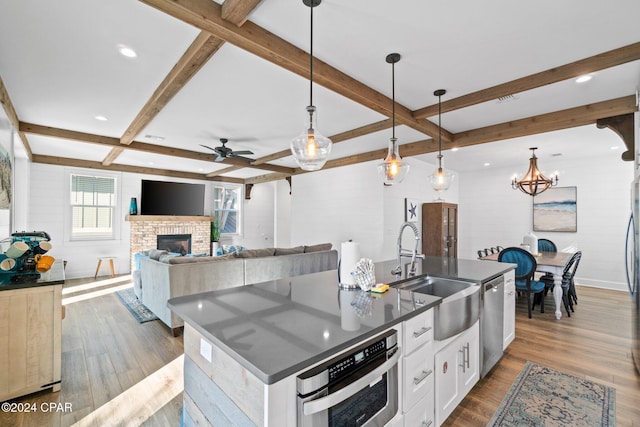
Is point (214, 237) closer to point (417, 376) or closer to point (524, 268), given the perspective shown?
point (524, 268)

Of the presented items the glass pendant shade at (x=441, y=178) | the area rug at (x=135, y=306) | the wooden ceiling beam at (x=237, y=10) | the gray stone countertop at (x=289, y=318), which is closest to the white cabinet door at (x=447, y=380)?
the gray stone countertop at (x=289, y=318)

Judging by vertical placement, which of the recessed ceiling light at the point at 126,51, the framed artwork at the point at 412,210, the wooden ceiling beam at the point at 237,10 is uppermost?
the recessed ceiling light at the point at 126,51

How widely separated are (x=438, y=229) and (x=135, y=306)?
221 inches

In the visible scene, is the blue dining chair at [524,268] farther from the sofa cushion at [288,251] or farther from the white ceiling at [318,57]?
the sofa cushion at [288,251]

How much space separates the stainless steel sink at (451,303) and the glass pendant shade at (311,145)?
116 centimetres

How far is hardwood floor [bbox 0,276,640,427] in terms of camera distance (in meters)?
2.02

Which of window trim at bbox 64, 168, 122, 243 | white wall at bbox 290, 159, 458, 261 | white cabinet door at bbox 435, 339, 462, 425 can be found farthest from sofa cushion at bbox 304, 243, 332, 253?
window trim at bbox 64, 168, 122, 243

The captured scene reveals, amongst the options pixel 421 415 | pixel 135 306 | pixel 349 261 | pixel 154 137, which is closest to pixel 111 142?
pixel 154 137

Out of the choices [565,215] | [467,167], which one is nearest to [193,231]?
[467,167]

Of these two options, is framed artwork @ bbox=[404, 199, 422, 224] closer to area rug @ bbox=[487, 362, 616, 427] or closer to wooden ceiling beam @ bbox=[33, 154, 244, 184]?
area rug @ bbox=[487, 362, 616, 427]

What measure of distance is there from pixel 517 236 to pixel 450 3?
6.42 metres

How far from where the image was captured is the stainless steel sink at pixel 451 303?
1.77m

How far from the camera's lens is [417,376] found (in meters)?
1.57

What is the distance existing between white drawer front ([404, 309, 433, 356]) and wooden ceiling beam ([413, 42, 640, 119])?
2.45m
